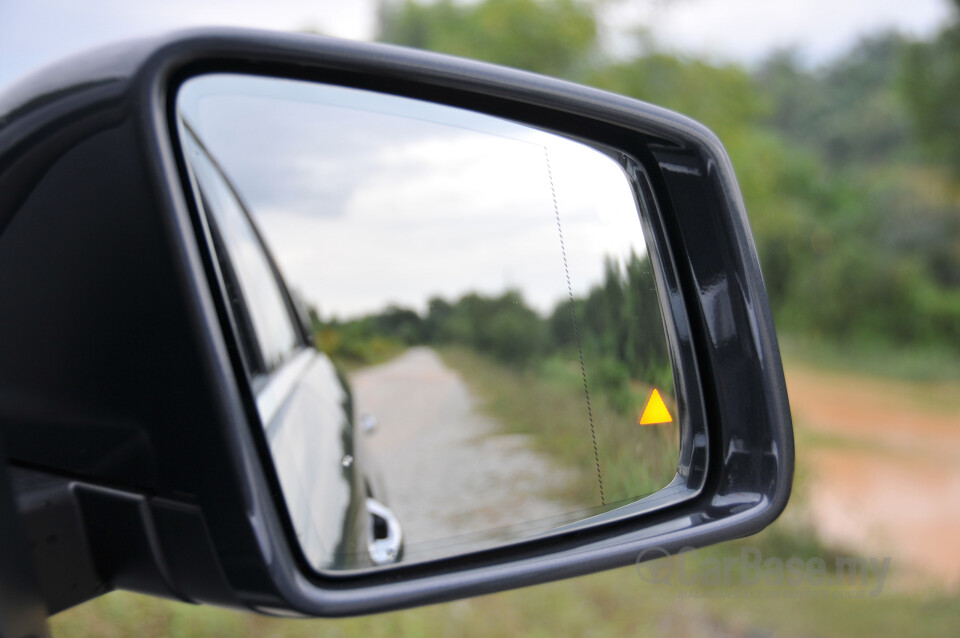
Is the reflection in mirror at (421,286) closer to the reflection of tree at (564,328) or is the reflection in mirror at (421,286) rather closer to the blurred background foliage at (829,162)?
the reflection of tree at (564,328)

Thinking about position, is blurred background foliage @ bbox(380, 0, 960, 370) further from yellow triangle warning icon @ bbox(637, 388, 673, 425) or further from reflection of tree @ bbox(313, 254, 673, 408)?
yellow triangle warning icon @ bbox(637, 388, 673, 425)

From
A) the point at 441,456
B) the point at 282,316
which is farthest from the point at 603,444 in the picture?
the point at 441,456

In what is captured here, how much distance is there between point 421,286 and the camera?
2219 mm

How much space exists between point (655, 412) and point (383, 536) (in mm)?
823

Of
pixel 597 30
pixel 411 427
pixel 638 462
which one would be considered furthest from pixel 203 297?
pixel 597 30

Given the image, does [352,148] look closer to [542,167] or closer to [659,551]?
[542,167]

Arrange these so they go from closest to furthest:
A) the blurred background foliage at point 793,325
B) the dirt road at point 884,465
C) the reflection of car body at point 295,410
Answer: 1. the reflection of car body at point 295,410
2. the blurred background foliage at point 793,325
3. the dirt road at point 884,465

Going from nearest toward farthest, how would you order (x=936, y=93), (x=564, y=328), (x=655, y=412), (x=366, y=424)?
(x=655, y=412) < (x=564, y=328) < (x=366, y=424) < (x=936, y=93)

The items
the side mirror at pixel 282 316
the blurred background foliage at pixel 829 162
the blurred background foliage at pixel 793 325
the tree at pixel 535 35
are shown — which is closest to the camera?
the side mirror at pixel 282 316

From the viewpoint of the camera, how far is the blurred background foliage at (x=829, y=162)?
10.0 meters

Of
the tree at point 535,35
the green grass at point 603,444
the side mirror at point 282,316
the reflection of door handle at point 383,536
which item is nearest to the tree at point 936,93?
the tree at point 535,35

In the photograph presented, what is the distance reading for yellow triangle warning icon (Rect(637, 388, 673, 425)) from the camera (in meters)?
1.44

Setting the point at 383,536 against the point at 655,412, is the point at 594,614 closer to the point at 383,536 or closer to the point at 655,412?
the point at 383,536

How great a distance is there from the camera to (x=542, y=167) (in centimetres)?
147
